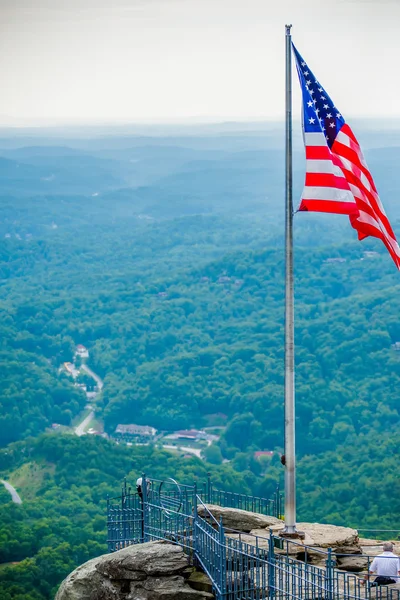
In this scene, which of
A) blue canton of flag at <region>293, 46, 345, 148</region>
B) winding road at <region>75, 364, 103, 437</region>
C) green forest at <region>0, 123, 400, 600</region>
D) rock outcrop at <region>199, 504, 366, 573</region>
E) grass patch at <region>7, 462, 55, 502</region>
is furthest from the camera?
winding road at <region>75, 364, 103, 437</region>

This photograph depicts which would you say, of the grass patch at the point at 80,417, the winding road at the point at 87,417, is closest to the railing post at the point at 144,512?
the winding road at the point at 87,417

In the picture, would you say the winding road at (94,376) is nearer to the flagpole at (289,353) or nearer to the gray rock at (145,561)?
the flagpole at (289,353)

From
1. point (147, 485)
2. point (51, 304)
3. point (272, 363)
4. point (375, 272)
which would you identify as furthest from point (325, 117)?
point (51, 304)

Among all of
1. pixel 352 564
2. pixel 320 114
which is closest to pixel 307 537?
pixel 352 564

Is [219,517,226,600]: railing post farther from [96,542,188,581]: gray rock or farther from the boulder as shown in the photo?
the boulder

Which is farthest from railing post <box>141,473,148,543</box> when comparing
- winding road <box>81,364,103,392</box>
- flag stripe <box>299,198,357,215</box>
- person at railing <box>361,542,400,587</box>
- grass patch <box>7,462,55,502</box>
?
winding road <box>81,364,103,392</box>
